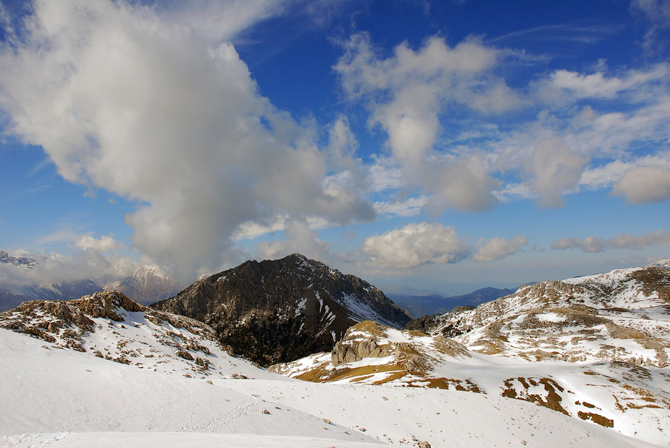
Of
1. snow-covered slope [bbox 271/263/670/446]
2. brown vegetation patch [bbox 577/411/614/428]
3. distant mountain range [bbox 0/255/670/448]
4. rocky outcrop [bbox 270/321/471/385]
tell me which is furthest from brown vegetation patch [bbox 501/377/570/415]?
rocky outcrop [bbox 270/321/471/385]

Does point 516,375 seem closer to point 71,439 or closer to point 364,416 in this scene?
point 364,416

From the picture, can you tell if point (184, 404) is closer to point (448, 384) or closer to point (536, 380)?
point (448, 384)

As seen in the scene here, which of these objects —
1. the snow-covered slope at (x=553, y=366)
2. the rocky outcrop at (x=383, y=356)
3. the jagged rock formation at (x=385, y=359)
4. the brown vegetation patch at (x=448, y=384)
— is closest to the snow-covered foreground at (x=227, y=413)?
the snow-covered slope at (x=553, y=366)

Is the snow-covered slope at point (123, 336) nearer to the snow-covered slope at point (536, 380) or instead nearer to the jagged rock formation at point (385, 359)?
the snow-covered slope at point (536, 380)

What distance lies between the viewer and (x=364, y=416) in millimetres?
30766

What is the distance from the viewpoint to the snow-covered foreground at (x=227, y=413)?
15.8m

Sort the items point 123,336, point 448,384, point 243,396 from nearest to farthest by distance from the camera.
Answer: point 243,396
point 123,336
point 448,384

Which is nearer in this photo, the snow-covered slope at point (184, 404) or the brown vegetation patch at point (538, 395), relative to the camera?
the snow-covered slope at point (184, 404)

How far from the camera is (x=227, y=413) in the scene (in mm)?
22047

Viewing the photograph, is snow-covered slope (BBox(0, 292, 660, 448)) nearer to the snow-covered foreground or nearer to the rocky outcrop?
the snow-covered foreground

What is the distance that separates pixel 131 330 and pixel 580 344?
191 m

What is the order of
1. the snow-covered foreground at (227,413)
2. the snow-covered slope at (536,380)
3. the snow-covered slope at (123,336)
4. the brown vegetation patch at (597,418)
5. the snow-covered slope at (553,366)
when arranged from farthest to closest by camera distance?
the snow-covered slope at (553,366)
the snow-covered slope at (536,380)
the brown vegetation patch at (597,418)
the snow-covered slope at (123,336)
the snow-covered foreground at (227,413)

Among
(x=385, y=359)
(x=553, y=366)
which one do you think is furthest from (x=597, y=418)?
(x=385, y=359)

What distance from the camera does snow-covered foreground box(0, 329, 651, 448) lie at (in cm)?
1577
